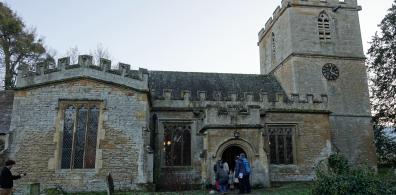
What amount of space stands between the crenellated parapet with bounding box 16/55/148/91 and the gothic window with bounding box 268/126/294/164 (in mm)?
7428

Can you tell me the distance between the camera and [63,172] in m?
13.9

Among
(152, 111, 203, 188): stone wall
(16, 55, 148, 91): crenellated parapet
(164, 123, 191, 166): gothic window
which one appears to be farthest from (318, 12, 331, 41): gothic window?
(16, 55, 148, 91): crenellated parapet

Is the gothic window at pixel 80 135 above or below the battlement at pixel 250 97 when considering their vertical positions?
below

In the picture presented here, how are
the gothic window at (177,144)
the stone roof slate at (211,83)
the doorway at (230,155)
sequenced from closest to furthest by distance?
the doorway at (230,155) → the gothic window at (177,144) → the stone roof slate at (211,83)

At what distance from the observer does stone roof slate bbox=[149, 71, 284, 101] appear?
69.9 ft

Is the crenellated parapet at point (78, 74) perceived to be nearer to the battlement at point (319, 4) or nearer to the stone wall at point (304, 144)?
the stone wall at point (304, 144)

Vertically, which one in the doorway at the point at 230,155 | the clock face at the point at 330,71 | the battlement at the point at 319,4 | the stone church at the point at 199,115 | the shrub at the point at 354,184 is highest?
the battlement at the point at 319,4

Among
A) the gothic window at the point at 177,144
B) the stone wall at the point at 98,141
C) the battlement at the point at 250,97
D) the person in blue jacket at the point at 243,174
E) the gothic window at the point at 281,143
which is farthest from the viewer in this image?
the battlement at the point at 250,97

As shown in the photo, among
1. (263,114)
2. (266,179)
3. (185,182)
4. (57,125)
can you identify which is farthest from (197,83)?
(57,125)

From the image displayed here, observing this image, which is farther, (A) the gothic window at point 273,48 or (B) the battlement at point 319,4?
(A) the gothic window at point 273,48

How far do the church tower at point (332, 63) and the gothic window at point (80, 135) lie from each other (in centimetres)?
1204

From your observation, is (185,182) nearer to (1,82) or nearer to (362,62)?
(362,62)

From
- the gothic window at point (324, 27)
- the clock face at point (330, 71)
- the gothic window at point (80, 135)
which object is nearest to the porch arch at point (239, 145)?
the gothic window at point (80, 135)

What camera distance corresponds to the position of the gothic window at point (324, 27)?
23.8 m
